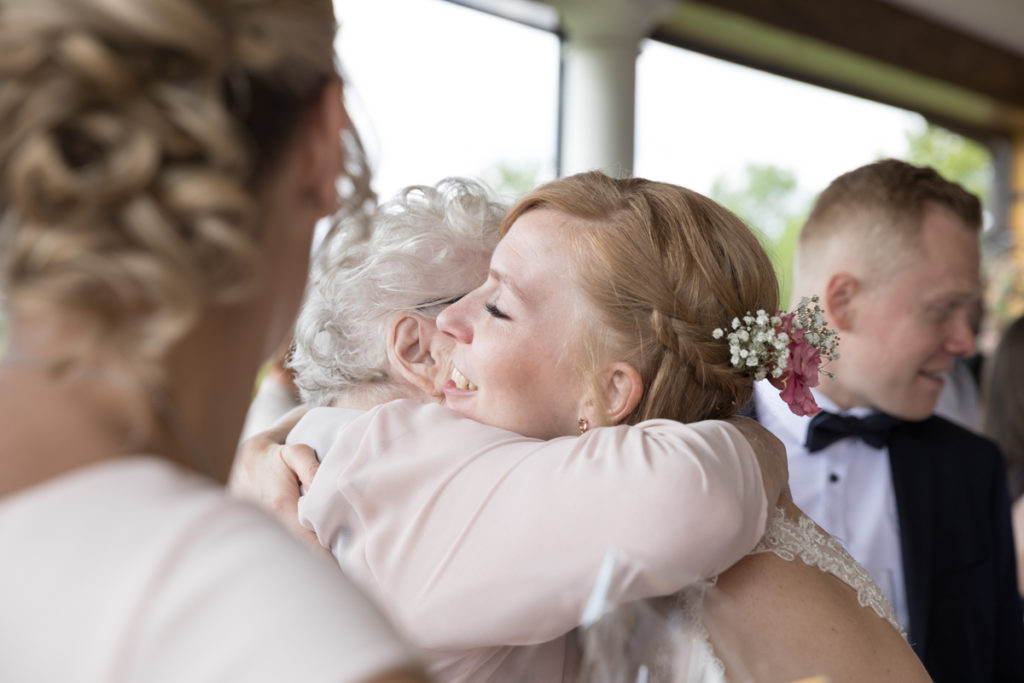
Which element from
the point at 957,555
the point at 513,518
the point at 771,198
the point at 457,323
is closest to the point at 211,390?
the point at 513,518

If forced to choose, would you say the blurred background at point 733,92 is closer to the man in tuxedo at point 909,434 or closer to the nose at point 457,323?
the man in tuxedo at point 909,434

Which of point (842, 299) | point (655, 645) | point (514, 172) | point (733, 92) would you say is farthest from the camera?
point (733, 92)

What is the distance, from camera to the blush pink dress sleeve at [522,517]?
1.17 metres

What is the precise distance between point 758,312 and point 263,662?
3.56 feet

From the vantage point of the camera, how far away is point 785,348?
153cm

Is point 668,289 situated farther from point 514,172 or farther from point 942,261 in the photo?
point 514,172

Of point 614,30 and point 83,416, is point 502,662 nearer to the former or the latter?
point 83,416

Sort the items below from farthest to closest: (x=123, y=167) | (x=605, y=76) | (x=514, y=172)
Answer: (x=514, y=172)
(x=605, y=76)
(x=123, y=167)

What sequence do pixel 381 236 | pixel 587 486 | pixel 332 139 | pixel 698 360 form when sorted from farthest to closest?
pixel 381 236 → pixel 698 360 → pixel 587 486 → pixel 332 139

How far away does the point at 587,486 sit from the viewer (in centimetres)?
119

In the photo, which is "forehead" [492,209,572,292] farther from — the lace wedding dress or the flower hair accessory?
the lace wedding dress

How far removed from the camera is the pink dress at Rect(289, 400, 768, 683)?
1173 mm

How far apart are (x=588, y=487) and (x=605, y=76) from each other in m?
4.12

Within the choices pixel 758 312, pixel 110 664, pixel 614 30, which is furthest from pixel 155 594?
pixel 614 30
